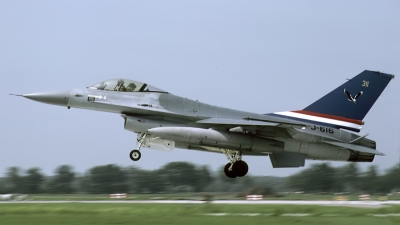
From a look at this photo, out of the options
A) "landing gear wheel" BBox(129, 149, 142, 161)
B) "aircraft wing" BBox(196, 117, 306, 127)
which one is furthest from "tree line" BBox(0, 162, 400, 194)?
"landing gear wheel" BBox(129, 149, 142, 161)

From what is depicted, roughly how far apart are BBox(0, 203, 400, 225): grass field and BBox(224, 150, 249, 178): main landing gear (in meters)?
3.72

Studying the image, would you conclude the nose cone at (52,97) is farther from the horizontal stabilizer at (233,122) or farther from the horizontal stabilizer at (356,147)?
the horizontal stabilizer at (356,147)

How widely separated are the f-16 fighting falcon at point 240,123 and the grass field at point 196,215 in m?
3.29

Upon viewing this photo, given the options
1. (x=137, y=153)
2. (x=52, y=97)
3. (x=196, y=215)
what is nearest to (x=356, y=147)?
(x=137, y=153)

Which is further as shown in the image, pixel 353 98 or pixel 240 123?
pixel 353 98

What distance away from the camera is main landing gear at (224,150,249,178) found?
2298cm

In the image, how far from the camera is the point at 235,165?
Answer: 23.0 m

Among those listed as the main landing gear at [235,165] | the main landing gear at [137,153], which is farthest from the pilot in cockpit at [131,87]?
the main landing gear at [235,165]

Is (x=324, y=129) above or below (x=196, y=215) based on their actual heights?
above

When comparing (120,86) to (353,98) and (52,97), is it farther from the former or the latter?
(353,98)

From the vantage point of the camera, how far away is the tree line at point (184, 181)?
27531 millimetres

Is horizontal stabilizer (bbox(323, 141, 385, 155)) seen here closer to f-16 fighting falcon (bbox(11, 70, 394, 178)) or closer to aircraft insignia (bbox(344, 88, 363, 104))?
f-16 fighting falcon (bbox(11, 70, 394, 178))

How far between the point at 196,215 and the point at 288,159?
24.2 feet

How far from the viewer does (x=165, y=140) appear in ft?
72.3
